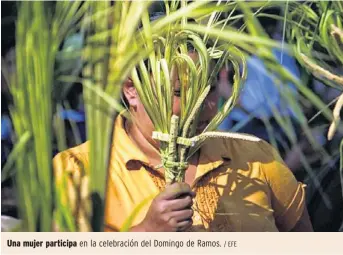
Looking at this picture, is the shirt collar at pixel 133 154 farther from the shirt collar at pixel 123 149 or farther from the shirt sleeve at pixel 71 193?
the shirt sleeve at pixel 71 193

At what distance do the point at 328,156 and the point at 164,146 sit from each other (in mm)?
620

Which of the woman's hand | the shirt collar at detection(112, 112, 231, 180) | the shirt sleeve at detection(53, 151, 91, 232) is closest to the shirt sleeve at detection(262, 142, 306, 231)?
the shirt collar at detection(112, 112, 231, 180)

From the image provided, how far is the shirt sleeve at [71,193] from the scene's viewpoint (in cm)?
291

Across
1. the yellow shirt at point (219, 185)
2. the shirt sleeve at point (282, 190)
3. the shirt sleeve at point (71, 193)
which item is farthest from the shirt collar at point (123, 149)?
the shirt sleeve at point (282, 190)

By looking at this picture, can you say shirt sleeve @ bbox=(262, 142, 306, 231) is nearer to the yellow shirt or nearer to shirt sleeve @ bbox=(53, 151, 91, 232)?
the yellow shirt

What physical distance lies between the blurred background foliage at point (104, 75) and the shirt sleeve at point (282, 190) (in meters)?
0.09

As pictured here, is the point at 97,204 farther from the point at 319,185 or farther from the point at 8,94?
the point at 319,185

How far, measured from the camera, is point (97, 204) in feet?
9.59

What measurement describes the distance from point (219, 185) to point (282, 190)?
25cm

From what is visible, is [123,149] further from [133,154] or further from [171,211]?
[171,211]

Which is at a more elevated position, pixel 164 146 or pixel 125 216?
pixel 164 146

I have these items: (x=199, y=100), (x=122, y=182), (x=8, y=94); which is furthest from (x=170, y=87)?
(x=8, y=94)

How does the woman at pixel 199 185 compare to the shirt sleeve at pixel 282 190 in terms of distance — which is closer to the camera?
the woman at pixel 199 185
